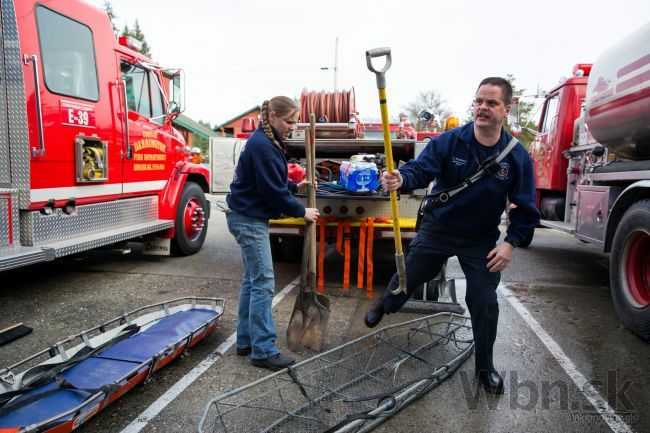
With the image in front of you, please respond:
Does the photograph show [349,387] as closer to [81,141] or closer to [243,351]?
[243,351]

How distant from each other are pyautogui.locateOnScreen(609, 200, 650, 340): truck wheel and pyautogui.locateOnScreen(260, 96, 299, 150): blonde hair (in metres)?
3.20

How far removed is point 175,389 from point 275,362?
681mm

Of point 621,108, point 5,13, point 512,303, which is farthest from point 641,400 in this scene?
point 5,13

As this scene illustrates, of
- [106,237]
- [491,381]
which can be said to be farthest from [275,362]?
[106,237]

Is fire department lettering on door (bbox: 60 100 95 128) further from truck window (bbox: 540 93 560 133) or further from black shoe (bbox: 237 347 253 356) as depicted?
truck window (bbox: 540 93 560 133)

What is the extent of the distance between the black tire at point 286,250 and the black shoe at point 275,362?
3.29 metres

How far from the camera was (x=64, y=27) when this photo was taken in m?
4.90

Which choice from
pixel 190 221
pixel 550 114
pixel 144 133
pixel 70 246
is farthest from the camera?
pixel 550 114

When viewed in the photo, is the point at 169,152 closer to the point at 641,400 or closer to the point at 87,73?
the point at 87,73

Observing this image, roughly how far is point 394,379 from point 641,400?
1592 mm

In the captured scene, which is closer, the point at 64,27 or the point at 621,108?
the point at 621,108

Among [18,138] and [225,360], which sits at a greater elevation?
[18,138]

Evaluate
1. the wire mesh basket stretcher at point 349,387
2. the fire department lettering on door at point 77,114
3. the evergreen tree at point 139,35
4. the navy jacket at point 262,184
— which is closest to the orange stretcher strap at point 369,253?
the wire mesh basket stretcher at point 349,387

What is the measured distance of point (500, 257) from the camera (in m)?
2.83
